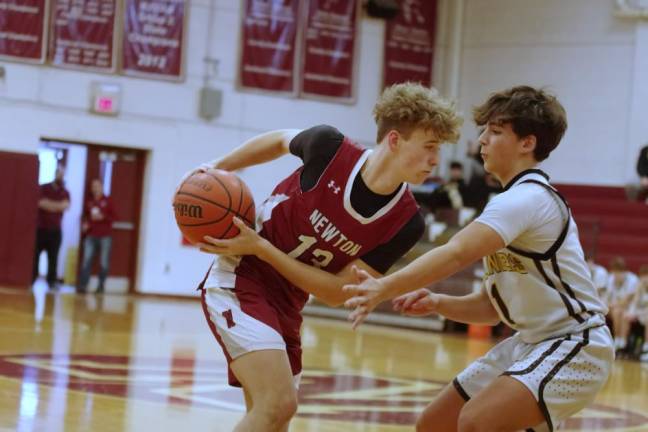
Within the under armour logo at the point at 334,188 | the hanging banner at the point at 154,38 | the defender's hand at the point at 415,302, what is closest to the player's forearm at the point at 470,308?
the defender's hand at the point at 415,302

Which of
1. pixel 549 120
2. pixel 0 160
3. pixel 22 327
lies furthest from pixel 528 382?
pixel 0 160

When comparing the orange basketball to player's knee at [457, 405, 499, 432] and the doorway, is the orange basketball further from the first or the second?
the doorway

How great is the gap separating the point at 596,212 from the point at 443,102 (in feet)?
50.0

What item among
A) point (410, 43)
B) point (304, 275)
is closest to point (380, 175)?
point (304, 275)

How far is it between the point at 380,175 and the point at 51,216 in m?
14.6

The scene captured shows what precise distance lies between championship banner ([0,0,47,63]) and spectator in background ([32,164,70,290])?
6.61ft

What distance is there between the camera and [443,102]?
14.3 ft

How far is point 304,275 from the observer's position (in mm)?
4238

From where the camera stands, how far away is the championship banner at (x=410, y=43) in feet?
68.8

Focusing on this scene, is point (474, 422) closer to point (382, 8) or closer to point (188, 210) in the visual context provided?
point (188, 210)

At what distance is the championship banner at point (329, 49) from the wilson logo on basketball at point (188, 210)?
15852mm

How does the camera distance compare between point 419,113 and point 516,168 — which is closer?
point 516,168

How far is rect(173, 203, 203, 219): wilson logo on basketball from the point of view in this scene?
14.1ft

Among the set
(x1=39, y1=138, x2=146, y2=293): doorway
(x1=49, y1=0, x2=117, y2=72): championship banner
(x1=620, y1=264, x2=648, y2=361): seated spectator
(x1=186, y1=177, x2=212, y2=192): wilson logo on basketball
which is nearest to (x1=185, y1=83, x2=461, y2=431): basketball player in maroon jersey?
(x1=186, y1=177, x2=212, y2=192): wilson logo on basketball
